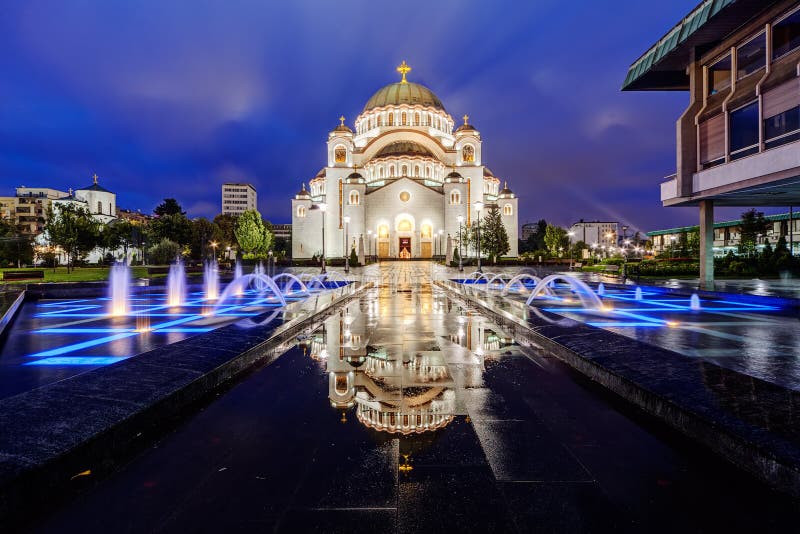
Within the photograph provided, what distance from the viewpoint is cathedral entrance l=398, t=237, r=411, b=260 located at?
2383 inches

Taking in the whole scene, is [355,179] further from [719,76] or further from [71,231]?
[719,76]

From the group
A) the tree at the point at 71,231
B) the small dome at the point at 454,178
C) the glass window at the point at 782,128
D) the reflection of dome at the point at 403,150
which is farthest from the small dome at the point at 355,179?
the glass window at the point at 782,128

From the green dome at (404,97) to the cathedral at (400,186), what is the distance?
6.2 inches

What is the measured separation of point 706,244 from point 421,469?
19627mm

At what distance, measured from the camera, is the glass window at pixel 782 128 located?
13531 mm

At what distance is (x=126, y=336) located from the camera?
7.28 meters

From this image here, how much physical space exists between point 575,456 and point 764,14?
1854 cm

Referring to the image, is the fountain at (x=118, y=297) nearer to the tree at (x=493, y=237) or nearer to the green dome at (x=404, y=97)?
the tree at (x=493, y=237)

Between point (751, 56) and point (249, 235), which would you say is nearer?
point (751, 56)

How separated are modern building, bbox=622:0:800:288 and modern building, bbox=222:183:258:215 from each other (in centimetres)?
16050

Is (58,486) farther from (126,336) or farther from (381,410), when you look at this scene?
(126,336)

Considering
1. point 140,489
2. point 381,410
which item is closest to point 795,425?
point 381,410

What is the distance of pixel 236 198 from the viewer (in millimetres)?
164000

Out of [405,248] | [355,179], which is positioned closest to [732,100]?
[405,248]
